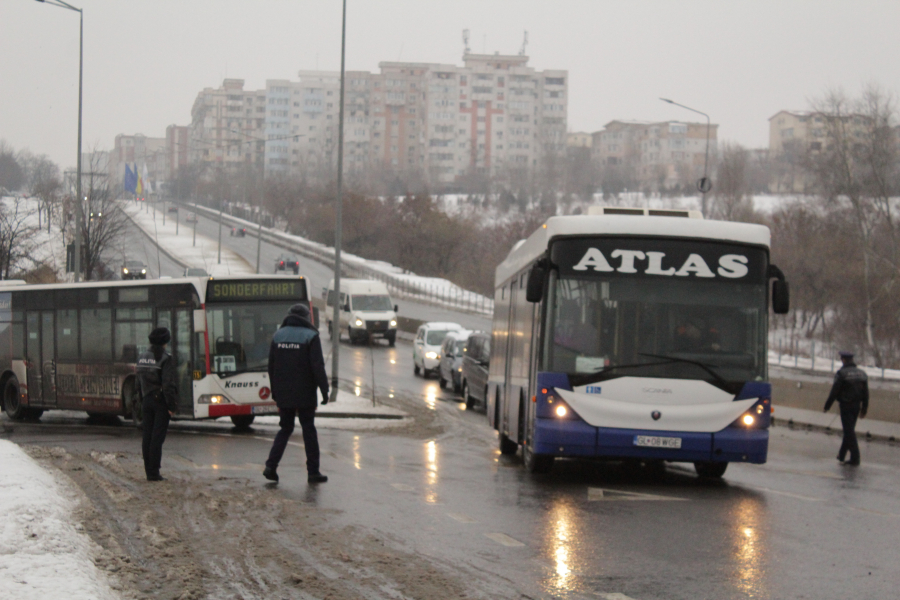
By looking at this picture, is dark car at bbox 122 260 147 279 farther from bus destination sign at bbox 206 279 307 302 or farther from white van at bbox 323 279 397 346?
bus destination sign at bbox 206 279 307 302

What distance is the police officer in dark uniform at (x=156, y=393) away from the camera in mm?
11016

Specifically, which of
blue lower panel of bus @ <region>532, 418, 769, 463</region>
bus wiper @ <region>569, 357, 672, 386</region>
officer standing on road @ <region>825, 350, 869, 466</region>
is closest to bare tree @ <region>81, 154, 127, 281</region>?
officer standing on road @ <region>825, 350, 869, 466</region>

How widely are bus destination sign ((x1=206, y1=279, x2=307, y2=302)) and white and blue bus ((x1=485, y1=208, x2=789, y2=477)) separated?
8.30 m

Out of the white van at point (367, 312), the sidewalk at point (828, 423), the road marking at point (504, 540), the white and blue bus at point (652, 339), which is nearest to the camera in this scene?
the road marking at point (504, 540)

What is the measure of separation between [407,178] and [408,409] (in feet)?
545

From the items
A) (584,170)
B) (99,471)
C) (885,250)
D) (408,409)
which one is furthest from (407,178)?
(99,471)

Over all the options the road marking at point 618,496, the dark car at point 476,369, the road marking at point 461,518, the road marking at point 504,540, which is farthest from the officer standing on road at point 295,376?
the dark car at point 476,369

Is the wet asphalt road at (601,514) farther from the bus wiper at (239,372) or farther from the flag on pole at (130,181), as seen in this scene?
the flag on pole at (130,181)

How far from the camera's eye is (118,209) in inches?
1853

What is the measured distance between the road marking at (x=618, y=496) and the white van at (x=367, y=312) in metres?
36.6

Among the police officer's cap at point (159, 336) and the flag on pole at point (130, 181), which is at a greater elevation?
the flag on pole at point (130, 181)

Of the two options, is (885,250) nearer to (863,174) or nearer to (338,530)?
(863,174)

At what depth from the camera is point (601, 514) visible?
943 centimetres

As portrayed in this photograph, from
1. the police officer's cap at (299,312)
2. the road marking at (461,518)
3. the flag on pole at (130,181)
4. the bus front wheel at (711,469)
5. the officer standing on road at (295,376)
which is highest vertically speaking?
the flag on pole at (130,181)
